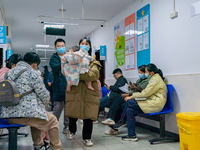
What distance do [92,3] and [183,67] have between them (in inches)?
120

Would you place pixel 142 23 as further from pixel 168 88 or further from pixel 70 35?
pixel 70 35

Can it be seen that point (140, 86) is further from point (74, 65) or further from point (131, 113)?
point (74, 65)

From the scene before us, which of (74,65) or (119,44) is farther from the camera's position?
(119,44)

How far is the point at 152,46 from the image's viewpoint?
455cm

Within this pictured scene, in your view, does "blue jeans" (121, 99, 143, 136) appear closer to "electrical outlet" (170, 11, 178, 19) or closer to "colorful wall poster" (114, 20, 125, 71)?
"electrical outlet" (170, 11, 178, 19)

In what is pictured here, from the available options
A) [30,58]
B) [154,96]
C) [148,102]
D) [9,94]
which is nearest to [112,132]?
[148,102]

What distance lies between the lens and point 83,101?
313 centimetres

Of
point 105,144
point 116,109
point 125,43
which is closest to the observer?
point 105,144

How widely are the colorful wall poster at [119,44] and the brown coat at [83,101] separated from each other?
2.90m

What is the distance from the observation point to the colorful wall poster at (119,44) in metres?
5.96

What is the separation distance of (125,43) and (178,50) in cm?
216

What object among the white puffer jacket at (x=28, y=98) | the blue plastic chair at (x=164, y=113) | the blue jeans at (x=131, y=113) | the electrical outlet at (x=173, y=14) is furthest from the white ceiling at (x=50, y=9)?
the white puffer jacket at (x=28, y=98)

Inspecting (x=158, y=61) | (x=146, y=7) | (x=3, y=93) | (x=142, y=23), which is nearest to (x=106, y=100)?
(x=158, y=61)

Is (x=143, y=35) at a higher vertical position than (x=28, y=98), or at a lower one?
higher
